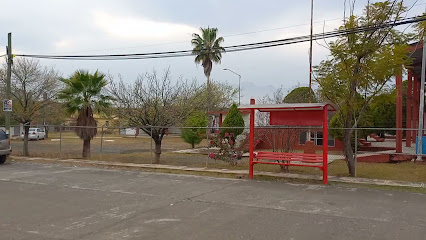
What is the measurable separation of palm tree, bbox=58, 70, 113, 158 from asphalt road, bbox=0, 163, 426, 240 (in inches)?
304

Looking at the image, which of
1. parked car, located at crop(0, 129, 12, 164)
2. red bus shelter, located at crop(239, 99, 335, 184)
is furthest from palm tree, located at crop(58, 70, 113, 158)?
red bus shelter, located at crop(239, 99, 335, 184)

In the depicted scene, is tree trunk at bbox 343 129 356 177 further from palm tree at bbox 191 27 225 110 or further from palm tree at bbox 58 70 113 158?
palm tree at bbox 191 27 225 110

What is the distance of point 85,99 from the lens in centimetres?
1850

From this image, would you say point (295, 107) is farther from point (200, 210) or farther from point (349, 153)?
point (200, 210)

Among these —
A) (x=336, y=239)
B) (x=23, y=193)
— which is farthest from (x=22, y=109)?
(x=336, y=239)

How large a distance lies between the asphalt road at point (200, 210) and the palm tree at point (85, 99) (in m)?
7.72

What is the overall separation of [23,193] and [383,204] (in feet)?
27.5

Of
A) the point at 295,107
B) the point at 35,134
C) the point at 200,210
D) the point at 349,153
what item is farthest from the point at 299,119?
the point at 35,134

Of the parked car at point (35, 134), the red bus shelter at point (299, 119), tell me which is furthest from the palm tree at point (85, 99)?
the parked car at point (35, 134)

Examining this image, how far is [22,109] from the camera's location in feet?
68.5

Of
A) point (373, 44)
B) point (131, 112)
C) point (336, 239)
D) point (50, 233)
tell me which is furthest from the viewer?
point (131, 112)

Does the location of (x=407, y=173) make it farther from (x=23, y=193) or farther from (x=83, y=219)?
(x=23, y=193)

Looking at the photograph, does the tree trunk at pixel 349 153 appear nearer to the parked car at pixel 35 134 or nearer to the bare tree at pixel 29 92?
the bare tree at pixel 29 92

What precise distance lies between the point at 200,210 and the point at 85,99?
43.2 ft
